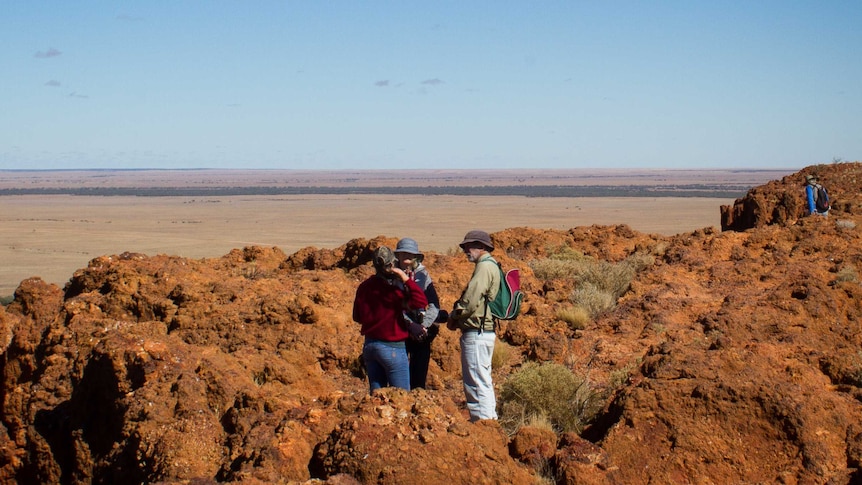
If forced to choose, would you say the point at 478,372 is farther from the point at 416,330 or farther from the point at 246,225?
the point at 246,225

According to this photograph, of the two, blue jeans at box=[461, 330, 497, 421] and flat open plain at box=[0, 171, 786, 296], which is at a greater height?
blue jeans at box=[461, 330, 497, 421]

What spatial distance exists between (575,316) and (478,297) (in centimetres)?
452

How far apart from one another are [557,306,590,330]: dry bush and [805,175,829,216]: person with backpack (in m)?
7.02

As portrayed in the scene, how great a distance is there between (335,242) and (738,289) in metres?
29.3

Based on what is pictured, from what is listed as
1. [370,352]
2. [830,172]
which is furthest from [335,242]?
[370,352]

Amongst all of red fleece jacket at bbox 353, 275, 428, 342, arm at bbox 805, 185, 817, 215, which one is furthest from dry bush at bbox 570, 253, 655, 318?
red fleece jacket at bbox 353, 275, 428, 342


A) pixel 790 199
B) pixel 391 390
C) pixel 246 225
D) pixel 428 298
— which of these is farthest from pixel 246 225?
pixel 391 390

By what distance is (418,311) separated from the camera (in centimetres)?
673

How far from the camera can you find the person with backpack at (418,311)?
6688 millimetres

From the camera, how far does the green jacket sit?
6527 mm

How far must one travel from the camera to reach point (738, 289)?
11.5 m

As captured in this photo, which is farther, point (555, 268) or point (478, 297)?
point (555, 268)

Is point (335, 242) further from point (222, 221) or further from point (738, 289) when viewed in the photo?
point (738, 289)

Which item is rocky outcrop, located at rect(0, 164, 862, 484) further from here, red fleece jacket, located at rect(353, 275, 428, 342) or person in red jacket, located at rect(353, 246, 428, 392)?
red fleece jacket, located at rect(353, 275, 428, 342)
